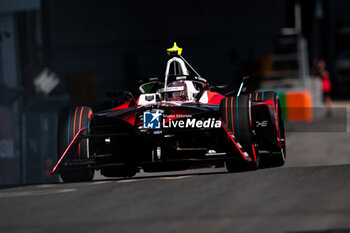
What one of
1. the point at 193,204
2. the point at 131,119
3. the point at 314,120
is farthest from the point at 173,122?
the point at 314,120

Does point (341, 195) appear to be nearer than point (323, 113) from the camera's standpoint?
Yes

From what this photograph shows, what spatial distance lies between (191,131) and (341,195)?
238cm

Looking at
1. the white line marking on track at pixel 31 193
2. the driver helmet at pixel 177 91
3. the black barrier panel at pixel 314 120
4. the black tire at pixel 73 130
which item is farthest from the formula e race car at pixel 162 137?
the black barrier panel at pixel 314 120

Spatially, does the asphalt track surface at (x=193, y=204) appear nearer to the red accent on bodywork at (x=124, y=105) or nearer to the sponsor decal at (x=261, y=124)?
the sponsor decal at (x=261, y=124)

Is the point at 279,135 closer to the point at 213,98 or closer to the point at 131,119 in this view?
the point at 213,98

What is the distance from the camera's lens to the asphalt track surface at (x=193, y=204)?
263 inches

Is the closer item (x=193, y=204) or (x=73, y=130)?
(x=193, y=204)

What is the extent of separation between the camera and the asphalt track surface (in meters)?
6.67

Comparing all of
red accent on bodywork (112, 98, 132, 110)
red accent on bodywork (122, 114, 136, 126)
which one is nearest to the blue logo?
red accent on bodywork (122, 114, 136, 126)

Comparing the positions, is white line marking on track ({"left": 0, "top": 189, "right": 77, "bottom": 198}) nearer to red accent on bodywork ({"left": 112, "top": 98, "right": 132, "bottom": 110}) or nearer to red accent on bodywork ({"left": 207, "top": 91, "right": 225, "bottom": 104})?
red accent on bodywork ({"left": 112, "top": 98, "right": 132, "bottom": 110})

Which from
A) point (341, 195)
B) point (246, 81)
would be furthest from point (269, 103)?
point (341, 195)

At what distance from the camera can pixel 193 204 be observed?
7.70m

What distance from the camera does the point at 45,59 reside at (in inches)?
973

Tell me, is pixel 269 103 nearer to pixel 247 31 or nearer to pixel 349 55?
pixel 247 31
